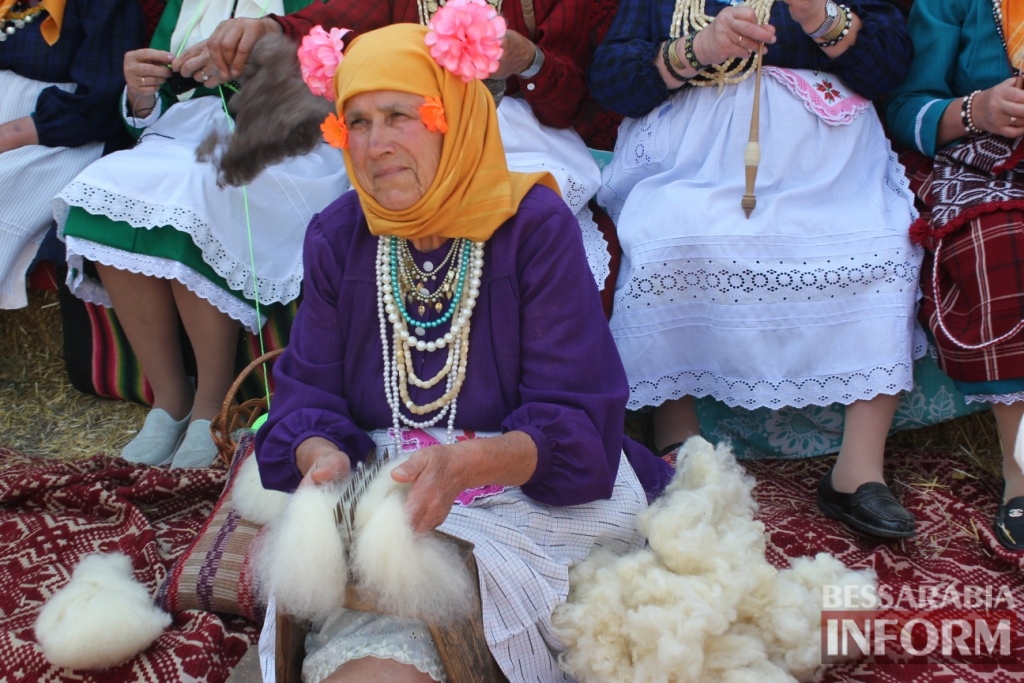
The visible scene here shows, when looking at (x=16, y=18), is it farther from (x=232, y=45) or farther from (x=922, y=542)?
(x=922, y=542)

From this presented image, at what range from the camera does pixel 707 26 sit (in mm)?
2801

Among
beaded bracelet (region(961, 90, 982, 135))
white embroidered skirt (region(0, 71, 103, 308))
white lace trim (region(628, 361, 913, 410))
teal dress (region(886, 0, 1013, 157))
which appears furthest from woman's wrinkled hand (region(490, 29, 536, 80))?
white embroidered skirt (region(0, 71, 103, 308))

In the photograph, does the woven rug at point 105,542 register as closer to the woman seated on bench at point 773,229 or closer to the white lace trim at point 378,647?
the white lace trim at point 378,647

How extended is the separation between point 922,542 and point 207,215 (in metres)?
2.40

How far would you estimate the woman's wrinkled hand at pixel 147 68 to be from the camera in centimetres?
302

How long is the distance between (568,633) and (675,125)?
1828 mm

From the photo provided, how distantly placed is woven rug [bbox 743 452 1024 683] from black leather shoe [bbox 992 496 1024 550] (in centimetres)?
3

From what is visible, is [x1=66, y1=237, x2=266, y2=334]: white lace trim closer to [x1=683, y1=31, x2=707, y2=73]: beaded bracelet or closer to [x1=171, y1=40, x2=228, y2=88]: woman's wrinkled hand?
[x1=171, y1=40, x2=228, y2=88]: woman's wrinkled hand

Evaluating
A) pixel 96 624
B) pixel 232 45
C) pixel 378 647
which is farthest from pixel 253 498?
pixel 232 45

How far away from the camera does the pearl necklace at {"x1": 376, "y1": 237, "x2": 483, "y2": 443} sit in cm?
195

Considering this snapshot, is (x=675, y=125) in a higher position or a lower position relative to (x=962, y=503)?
higher

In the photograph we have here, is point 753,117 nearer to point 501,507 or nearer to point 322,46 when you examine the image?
point 322,46

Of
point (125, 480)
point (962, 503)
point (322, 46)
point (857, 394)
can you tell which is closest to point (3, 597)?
point (125, 480)

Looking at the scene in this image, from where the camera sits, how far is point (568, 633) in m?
1.74
